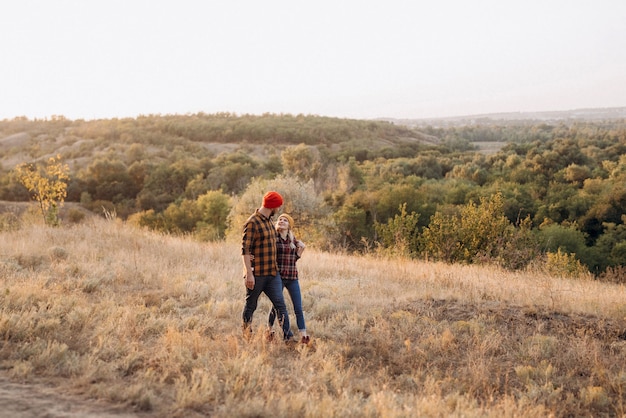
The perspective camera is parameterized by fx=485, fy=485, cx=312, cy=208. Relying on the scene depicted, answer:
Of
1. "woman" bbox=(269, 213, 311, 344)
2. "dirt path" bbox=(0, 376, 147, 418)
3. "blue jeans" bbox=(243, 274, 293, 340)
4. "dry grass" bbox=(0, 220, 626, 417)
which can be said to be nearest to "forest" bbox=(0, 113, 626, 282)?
"dry grass" bbox=(0, 220, 626, 417)

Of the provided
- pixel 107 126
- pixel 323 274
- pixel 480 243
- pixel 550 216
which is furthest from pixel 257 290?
pixel 107 126

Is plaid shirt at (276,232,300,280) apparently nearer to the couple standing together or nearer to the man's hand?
the couple standing together

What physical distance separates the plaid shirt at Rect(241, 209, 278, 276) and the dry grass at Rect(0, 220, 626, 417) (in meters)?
0.89

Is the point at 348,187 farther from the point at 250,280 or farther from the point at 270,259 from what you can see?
the point at 250,280

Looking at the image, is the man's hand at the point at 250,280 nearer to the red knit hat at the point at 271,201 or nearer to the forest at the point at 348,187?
the red knit hat at the point at 271,201

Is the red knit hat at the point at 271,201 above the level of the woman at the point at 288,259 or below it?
above

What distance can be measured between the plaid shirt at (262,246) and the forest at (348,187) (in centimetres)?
868

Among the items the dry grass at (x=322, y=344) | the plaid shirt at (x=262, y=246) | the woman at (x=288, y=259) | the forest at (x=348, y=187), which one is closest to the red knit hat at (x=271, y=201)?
the plaid shirt at (x=262, y=246)

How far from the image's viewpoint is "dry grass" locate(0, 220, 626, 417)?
15.0 feet

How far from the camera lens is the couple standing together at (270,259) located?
587 centimetres

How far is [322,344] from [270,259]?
4.18 feet

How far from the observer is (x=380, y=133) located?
9800 centimetres

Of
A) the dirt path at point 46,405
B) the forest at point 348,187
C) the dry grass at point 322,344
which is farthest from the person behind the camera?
the forest at point 348,187

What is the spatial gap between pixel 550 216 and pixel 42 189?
33.9m
